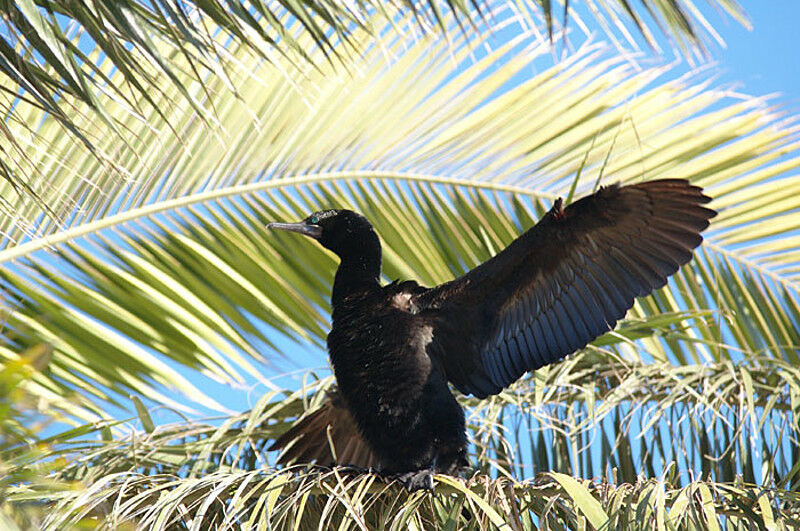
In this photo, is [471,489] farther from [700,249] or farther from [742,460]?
[700,249]

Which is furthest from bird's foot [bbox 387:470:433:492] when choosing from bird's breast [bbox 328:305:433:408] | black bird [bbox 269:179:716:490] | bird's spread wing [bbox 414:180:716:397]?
bird's spread wing [bbox 414:180:716:397]

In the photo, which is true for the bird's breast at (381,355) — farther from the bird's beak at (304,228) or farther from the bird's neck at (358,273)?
the bird's beak at (304,228)

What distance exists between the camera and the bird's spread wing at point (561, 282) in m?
2.49

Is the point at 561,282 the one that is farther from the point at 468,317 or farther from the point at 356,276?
the point at 356,276

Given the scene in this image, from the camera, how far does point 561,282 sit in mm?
2717

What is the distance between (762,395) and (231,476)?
1687 mm

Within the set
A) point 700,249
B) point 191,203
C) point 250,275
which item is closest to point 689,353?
point 700,249

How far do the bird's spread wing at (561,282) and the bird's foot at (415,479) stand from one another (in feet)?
1.30

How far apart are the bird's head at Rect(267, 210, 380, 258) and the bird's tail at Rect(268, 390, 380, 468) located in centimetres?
42

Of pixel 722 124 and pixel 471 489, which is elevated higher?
pixel 722 124

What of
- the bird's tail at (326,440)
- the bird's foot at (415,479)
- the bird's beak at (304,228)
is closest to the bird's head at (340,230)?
the bird's beak at (304,228)

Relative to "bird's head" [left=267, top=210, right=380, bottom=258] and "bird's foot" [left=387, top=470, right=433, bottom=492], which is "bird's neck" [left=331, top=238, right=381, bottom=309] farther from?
"bird's foot" [left=387, top=470, right=433, bottom=492]

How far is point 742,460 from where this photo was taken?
8.70 ft

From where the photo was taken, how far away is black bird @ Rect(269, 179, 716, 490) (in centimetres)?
253
